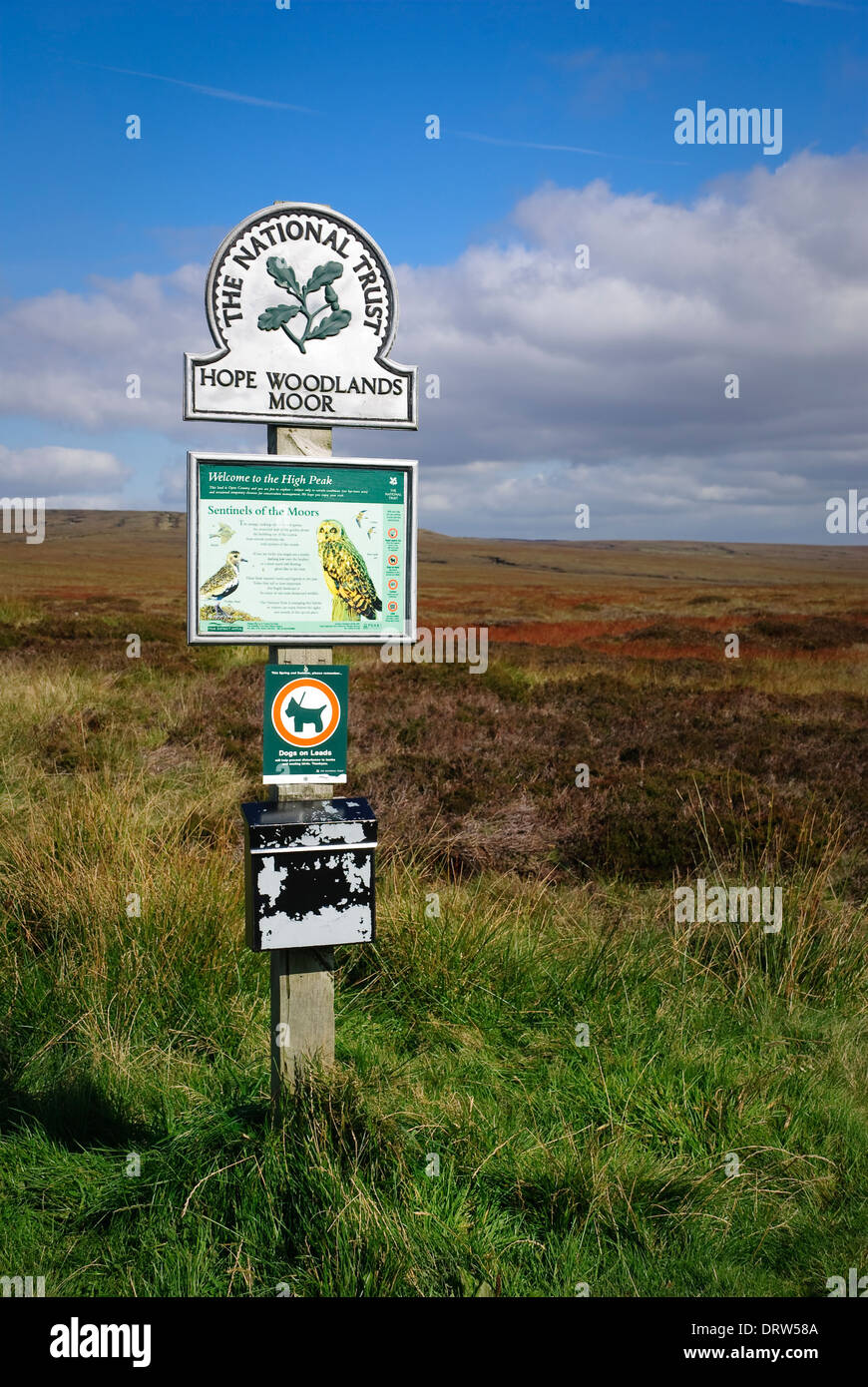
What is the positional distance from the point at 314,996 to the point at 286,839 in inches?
20.2

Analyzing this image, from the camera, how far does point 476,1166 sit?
8.79 feet

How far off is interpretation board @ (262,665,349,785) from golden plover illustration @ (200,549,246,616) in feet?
0.85

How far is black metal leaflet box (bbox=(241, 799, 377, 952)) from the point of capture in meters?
2.73

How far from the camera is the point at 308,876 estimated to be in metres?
2.76

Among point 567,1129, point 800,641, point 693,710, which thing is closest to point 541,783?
point 693,710

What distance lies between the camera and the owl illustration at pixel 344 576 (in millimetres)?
2902

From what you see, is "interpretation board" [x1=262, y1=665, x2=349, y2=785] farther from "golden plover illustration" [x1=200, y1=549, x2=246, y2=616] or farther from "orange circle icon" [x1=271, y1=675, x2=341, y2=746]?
"golden plover illustration" [x1=200, y1=549, x2=246, y2=616]

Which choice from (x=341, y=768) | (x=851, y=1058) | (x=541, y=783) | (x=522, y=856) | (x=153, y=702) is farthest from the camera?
(x=153, y=702)
